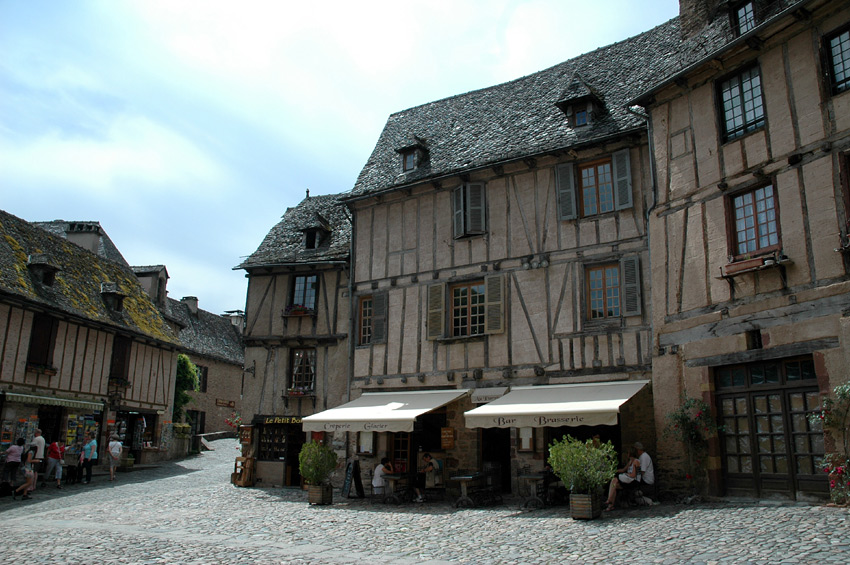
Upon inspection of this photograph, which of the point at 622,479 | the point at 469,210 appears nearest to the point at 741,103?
the point at 469,210

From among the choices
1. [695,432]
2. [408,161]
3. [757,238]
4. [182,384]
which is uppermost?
[408,161]

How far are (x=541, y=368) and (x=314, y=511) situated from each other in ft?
16.8

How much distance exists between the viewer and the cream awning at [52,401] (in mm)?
16859

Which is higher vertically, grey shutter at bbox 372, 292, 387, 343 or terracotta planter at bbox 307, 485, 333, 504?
grey shutter at bbox 372, 292, 387, 343

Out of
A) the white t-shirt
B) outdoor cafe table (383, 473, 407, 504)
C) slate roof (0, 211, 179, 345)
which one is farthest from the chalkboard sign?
slate roof (0, 211, 179, 345)

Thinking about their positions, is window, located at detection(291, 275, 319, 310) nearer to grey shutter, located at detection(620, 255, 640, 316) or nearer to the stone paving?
the stone paving

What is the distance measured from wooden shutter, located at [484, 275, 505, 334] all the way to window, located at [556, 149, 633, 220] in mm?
1951

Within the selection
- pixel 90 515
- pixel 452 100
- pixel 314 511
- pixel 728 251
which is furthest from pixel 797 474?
pixel 452 100

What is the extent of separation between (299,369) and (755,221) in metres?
12.0

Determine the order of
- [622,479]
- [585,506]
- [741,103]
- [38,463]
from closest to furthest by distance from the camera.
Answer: [585,506] < [622,479] < [741,103] < [38,463]

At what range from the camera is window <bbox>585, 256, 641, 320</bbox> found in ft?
41.1

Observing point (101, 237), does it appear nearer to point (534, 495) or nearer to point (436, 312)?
point (436, 312)

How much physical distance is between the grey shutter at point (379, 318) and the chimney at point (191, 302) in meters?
20.2

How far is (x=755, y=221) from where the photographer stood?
33.8 feet
